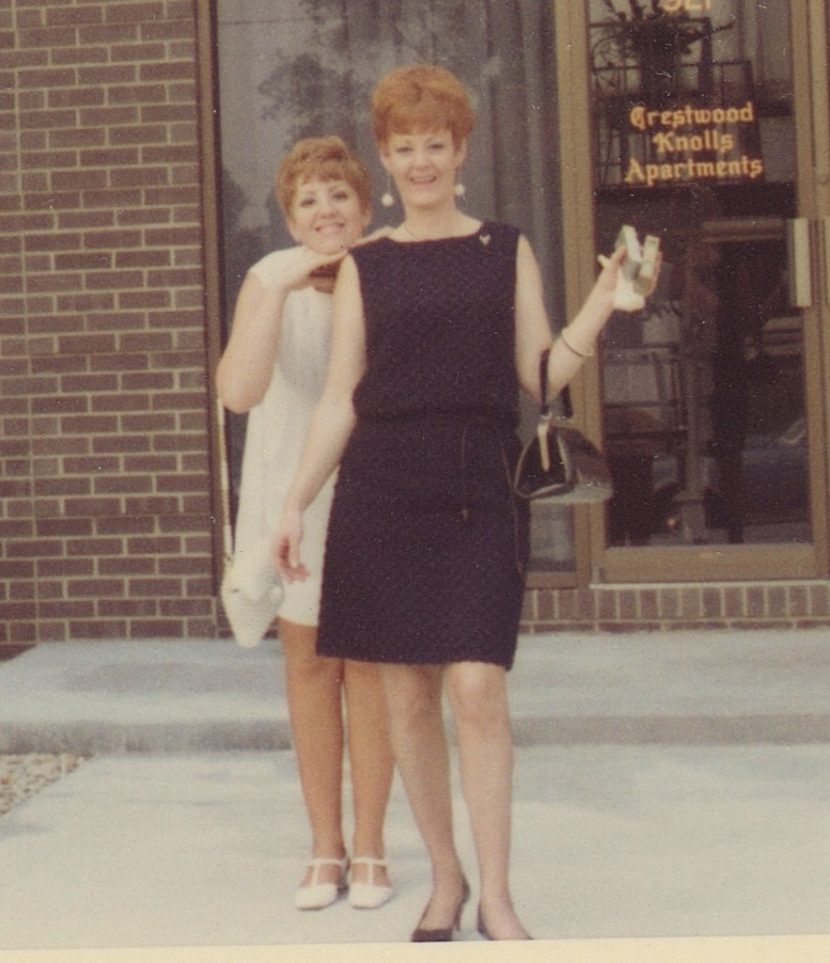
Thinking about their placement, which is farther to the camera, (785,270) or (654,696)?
(785,270)

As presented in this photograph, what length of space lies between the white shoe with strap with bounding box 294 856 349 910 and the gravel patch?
1652mm

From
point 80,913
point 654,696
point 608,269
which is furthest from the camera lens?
point 654,696

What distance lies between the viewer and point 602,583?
27.8ft

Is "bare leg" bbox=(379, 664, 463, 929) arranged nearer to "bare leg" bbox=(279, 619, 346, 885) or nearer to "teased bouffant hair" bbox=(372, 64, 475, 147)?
"bare leg" bbox=(279, 619, 346, 885)

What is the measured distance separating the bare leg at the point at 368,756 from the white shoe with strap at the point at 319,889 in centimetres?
7

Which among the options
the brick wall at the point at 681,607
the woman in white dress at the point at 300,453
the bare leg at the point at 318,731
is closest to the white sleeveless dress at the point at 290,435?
the woman in white dress at the point at 300,453

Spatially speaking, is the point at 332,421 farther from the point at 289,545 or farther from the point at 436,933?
the point at 436,933

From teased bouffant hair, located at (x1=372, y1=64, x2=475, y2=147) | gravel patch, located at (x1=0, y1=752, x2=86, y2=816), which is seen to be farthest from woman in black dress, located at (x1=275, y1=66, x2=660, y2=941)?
gravel patch, located at (x1=0, y1=752, x2=86, y2=816)

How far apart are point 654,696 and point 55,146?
3267 millimetres

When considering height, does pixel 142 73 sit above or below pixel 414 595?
above

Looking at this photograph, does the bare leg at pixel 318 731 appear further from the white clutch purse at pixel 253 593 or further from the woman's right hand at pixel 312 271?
the woman's right hand at pixel 312 271

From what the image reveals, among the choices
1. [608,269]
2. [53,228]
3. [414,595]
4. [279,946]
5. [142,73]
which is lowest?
[279,946]

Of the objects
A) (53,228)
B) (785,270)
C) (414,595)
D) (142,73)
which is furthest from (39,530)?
(414,595)

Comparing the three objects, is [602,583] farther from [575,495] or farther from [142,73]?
[575,495]
